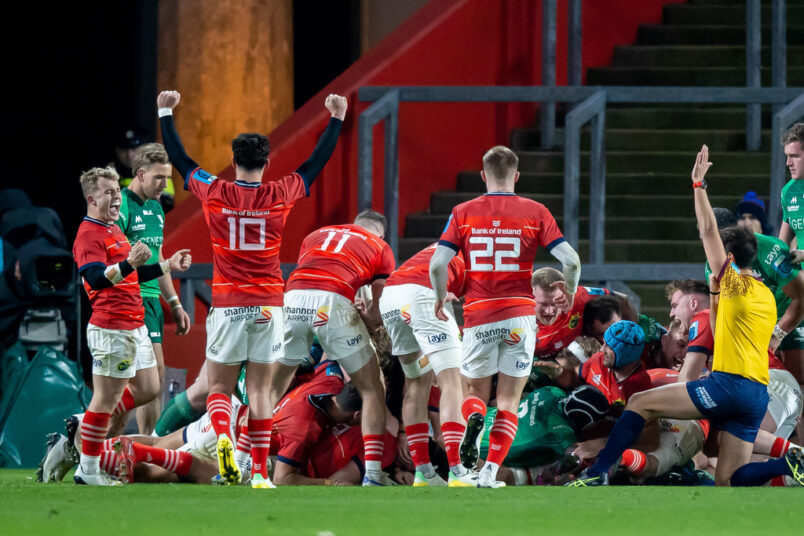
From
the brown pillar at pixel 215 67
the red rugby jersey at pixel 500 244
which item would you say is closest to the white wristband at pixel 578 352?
the red rugby jersey at pixel 500 244

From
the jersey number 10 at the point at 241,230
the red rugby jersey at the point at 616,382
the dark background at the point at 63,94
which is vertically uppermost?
the dark background at the point at 63,94

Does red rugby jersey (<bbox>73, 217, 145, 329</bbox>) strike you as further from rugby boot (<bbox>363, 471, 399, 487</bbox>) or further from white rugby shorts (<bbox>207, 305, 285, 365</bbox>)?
rugby boot (<bbox>363, 471, 399, 487</bbox>)

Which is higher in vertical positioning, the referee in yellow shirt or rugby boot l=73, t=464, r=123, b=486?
the referee in yellow shirt

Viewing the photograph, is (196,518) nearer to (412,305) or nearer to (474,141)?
(412,305)

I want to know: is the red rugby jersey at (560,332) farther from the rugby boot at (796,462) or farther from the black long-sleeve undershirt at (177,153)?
the black long-sleeve undershirt at (177,153)

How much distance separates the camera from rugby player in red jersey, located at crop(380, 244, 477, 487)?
8.37 meters

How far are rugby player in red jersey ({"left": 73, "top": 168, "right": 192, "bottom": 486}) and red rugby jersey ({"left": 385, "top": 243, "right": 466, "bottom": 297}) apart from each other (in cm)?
136

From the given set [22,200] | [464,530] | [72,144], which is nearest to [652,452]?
[464,530]

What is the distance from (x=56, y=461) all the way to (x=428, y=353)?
2.20 meters

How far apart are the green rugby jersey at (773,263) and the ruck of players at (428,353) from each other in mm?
16

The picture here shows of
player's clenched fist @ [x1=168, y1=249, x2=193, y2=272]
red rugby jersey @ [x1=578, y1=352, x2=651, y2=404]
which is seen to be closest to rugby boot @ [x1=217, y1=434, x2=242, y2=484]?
player's clenched fist @ [x1=168, y1=249, x2=193, y2=272]

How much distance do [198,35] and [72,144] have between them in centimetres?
293

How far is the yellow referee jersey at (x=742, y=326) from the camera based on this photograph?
810 cm

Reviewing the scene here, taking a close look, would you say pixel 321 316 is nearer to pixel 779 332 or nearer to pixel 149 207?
pixel 149 207
